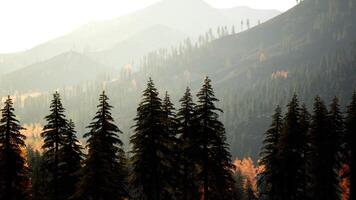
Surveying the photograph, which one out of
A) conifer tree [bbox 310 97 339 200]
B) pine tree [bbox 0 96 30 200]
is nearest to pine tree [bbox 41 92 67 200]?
pine tree [bbox 0 96 30 200]

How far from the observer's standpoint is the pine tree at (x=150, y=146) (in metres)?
30.4

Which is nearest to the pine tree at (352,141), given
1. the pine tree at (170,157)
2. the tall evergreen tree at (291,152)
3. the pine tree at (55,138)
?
the tall evergreen tree at (291,152)

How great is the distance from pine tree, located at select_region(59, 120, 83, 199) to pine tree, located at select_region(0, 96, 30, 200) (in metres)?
3.31

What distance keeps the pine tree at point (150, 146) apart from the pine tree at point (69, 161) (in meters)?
6.77

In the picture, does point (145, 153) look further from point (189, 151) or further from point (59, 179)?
point (59, 179)

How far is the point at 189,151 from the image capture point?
3278cm

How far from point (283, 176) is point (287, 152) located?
3.39 meters

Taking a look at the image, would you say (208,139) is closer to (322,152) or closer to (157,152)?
(157,152)

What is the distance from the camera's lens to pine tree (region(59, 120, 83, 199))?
112 feet

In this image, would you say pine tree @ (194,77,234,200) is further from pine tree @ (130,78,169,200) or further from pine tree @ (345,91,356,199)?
pine tree @ (345,91,356,199)

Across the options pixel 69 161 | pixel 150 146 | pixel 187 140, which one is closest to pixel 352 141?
pixel 187 140

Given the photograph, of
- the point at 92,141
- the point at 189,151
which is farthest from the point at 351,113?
the point at 92,141

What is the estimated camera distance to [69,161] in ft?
114

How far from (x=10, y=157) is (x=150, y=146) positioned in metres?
12.3
